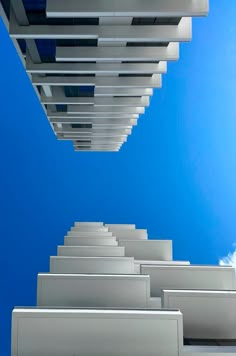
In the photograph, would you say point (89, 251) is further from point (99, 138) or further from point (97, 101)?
point (99, 138)

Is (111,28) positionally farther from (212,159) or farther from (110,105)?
(212,159)

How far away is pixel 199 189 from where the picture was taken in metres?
15.1

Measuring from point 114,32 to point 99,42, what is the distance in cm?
45

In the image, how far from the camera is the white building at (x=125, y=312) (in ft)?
8.15

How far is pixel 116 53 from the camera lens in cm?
554

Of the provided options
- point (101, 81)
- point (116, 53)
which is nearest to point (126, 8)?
point (116, 53)

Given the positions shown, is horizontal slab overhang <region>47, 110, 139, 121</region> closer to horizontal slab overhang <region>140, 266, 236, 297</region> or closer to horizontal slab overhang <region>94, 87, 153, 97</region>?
horizontal slab overhang <region>94, 87, 153, 97</region>

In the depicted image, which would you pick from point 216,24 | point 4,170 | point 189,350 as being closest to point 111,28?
point 189,350

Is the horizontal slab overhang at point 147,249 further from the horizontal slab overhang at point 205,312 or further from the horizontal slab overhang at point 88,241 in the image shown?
the horizontal slab overhang at point 205,312

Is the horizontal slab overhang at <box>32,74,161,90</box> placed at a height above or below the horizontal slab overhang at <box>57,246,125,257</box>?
above

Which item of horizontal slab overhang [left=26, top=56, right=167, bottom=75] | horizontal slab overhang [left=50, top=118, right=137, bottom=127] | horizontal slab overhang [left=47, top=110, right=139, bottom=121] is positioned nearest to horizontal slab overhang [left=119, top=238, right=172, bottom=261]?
horizontal slab overhang [left=26, top=56, right=167, bottom=75]

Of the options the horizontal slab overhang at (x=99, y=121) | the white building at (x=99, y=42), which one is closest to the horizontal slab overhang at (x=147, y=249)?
the white building at (x=99, y=42)

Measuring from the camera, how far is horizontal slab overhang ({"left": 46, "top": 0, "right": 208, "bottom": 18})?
410 cm

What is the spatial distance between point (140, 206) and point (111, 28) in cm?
1031
